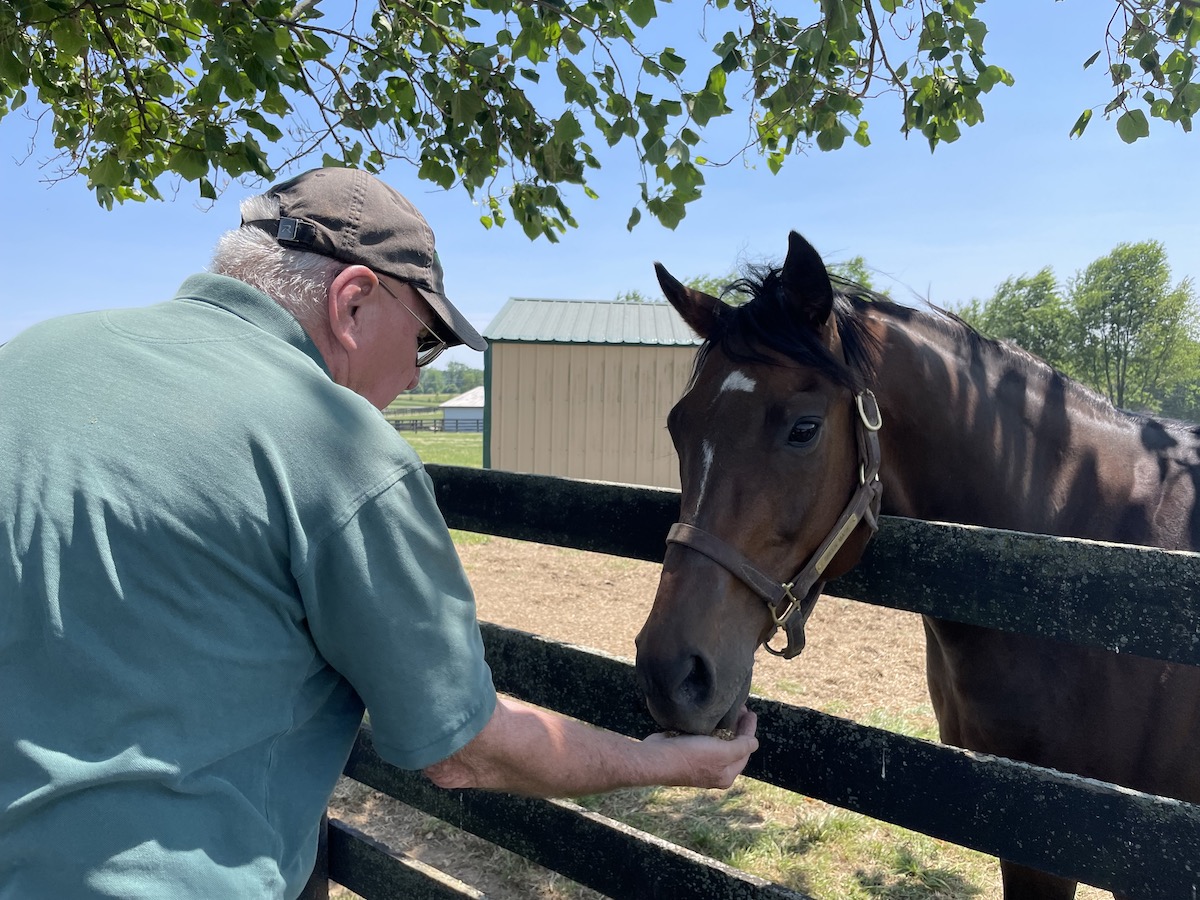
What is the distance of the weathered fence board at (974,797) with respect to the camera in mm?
1377

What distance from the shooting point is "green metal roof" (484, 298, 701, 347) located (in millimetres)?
15555

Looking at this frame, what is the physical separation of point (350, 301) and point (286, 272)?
126 millimetres

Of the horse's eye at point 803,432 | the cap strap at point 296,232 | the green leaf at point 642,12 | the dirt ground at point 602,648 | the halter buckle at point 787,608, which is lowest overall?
the dirt ground at point 602,648

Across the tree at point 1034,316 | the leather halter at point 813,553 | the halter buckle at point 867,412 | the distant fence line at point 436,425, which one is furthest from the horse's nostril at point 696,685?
the distant fence line at point 436,425

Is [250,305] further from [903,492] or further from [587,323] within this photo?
[587,323]

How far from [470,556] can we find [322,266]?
377 inches

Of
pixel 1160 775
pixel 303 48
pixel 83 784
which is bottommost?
pixel 1160 775

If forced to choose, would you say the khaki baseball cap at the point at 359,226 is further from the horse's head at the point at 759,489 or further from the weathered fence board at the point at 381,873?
the weathered fence board at the point at 381,873

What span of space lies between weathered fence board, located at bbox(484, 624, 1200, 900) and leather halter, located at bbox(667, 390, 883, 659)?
23 cm

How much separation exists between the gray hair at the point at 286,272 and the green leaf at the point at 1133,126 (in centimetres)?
357

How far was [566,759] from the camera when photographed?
1406 millimetres

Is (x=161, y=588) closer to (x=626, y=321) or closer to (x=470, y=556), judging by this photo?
(x=470, y=556)

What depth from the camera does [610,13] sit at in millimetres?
3592

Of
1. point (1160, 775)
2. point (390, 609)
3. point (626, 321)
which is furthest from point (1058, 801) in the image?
point (626, 321)
